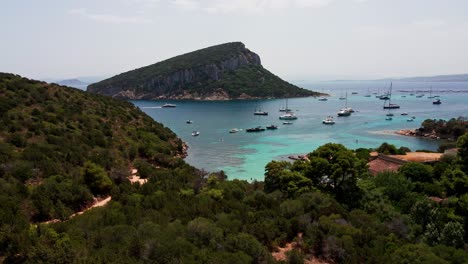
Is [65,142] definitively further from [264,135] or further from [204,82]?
[204,82]

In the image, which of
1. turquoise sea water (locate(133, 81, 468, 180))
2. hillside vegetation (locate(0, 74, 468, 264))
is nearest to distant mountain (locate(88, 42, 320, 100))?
turquoise sea water (locate(133, 81, 468, 180))

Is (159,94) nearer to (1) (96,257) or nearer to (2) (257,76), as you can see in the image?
(2) (257,76)

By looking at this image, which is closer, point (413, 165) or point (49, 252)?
point (49, 252)

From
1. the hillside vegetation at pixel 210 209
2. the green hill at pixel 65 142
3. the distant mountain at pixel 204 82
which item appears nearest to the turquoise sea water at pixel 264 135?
the green hill at pixel 65 142

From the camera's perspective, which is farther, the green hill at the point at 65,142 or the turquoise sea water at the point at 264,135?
the turquoise sea water at the point at 264,135

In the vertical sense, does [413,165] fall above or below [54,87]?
below

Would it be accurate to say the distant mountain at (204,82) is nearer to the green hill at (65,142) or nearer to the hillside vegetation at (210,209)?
the green hill at (65,142)

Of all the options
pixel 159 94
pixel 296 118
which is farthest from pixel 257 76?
pixel 296 118
